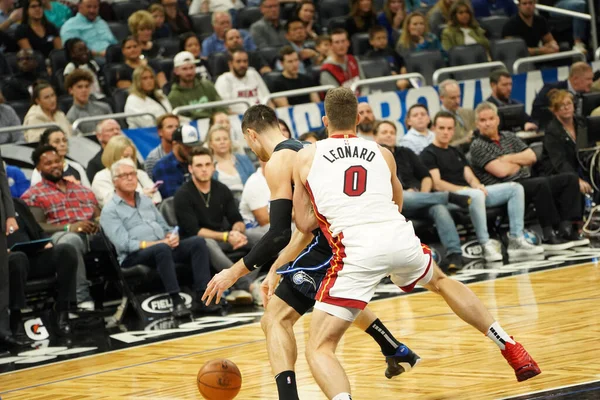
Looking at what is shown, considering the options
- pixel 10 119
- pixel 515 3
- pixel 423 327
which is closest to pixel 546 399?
pixel 423 327

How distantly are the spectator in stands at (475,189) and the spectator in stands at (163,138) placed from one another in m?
2.58

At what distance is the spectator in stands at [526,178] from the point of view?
1095 centimetres

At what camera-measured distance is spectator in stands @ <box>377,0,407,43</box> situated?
14.7 meters

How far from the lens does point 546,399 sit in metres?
4.75

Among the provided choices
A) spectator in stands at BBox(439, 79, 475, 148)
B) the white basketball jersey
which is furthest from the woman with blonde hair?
the white basketball jersey

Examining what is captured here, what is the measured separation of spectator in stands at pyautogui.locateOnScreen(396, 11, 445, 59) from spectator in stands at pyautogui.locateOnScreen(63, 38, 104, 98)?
4.04 metres

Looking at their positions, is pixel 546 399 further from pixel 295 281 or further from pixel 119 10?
pixel 119 10

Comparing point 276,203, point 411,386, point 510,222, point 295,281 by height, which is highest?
point 276,203

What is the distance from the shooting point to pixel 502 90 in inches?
478

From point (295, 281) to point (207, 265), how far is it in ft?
14.5

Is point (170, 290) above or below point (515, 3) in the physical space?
below

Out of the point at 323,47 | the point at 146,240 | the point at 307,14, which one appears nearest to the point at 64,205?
the point at 146,240

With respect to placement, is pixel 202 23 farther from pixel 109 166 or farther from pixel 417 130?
pixel 109 166

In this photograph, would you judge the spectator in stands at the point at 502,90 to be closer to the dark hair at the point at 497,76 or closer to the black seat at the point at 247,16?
the dark hair at the point at 497,76
